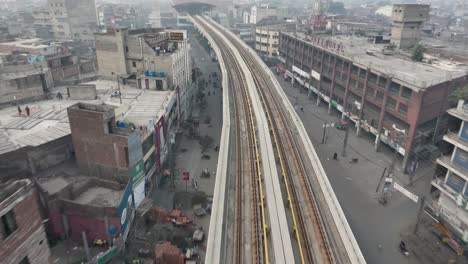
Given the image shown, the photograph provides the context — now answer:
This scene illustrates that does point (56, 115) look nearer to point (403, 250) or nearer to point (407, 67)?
point (403, 250)

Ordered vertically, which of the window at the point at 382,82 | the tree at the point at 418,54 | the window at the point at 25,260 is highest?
the tree at the point at 418,54

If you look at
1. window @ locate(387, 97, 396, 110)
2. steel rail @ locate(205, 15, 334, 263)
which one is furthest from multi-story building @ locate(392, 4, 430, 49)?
steel rail @ locate(205, 15, 334, 263)

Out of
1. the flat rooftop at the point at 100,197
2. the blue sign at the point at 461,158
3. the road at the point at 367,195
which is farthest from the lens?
the road at the point at 367,195

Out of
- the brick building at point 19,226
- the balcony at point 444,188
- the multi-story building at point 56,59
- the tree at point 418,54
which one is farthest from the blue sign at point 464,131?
the multi-story building at point 56,59

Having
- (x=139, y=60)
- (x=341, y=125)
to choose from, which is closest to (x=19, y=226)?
(x=139, y=60)

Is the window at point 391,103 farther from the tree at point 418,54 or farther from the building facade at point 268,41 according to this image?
the building facade at point 268,41

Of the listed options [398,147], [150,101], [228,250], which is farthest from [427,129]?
[150,101]

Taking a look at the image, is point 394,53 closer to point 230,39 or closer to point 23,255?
point 230,39
